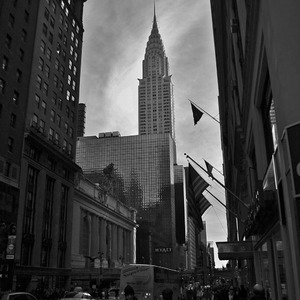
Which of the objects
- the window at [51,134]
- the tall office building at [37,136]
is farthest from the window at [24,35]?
the window at [51,134]

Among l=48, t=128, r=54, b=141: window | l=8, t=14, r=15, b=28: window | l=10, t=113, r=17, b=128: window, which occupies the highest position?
l=8, t=14, r=15, b=28: window

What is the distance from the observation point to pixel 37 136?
50625mm

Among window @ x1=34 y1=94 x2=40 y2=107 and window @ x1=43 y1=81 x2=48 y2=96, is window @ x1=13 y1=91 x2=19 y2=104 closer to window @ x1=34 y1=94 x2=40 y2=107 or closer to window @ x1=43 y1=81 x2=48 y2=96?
window @ x1=34 y1=94 x2=40 y2=107

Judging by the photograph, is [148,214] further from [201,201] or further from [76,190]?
[201,201]

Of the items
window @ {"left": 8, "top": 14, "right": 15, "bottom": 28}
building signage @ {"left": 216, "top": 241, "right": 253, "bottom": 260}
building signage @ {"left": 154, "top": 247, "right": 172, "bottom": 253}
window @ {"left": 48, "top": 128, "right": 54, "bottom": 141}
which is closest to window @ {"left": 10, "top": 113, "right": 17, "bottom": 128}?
window @ {"left": 48, "top": 128, "right": 54, "bottom": 141}

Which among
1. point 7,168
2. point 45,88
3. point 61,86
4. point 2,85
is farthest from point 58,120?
point 7,168

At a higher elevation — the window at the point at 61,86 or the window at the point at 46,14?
the window at the point at 46,14


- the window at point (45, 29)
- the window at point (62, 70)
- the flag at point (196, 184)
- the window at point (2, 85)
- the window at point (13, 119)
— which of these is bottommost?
the flag at point (196, 184)

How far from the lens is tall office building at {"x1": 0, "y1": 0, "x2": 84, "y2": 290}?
45125mm

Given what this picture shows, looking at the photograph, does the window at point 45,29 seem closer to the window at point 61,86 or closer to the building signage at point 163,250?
the window at point 61,86

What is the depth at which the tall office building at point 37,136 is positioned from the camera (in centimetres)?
4512

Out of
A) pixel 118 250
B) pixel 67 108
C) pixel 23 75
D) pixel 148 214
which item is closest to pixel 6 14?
pixel 23 75

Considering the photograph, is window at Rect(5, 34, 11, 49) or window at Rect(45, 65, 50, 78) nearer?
Answer: window at Rect(5, 34, 11, 49)

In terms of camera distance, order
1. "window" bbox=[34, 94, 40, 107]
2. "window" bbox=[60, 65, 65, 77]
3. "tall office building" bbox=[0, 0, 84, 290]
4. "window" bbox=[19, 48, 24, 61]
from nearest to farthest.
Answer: "tall office building" bbox=[0, 0, 84, 290] → "window" bbox=[19, 48, 24, 61] → "window" bbox=[34, 94, 40, 107] → "window" bbox=[60, 65, 65, 77]
